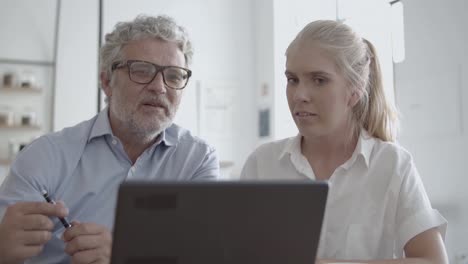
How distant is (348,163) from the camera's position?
1346 millimetres

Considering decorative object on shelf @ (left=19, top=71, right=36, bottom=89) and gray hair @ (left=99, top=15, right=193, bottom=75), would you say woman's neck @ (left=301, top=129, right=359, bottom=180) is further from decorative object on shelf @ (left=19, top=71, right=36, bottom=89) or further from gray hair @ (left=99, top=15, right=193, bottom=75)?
decorative object on shelf @ (left=19, top=71, right=36, bottom=89)

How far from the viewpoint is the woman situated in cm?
127

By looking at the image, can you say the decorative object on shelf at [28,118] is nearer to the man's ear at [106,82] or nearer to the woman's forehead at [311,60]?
the man's ear at [106,82]

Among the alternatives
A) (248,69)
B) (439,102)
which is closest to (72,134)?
(439,102)

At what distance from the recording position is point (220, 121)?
4895 millimetres

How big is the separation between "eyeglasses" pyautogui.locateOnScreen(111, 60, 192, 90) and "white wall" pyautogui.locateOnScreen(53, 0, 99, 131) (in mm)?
3099

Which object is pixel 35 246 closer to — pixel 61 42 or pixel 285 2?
pixel 61 42

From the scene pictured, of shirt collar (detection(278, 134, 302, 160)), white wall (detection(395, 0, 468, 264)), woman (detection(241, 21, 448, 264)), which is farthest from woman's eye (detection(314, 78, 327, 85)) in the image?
white wall (detection(395, 0, 468, 264))

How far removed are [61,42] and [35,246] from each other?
373 cm

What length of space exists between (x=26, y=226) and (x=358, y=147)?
0.84 meters

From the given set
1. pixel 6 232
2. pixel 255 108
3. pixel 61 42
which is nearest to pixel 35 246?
pixel 6 232

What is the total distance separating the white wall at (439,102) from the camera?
2.64 m

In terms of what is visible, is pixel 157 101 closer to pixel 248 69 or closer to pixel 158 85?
pixel 158 85

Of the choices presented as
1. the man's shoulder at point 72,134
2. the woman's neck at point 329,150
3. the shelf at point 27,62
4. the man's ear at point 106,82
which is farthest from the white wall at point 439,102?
the shelf at point 27,62
